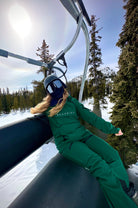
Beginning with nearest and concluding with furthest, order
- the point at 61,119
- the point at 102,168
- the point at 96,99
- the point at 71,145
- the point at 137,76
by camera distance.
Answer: the point at 102,168 < the point at 71,145 < the point at 61,119 < the point at 137,76 < the point at 96,99

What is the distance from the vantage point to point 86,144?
1480mm

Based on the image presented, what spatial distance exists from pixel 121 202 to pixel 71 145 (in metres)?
0.74

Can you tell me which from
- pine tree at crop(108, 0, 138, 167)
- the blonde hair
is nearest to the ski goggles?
the blonde hair

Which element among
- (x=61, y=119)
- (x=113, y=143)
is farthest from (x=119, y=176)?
(x=113, y=143)

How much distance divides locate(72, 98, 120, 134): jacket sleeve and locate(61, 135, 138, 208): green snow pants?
25cm

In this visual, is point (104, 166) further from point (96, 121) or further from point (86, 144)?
point (96, 121)

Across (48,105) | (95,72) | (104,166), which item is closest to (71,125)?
(48,105)

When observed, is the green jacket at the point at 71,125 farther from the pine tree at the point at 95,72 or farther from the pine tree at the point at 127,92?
the pine tree at the point at 95,72

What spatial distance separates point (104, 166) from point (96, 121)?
72 cm

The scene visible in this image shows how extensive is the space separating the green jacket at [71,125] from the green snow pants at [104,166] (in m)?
0.11

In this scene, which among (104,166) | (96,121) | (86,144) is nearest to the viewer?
(104,166)

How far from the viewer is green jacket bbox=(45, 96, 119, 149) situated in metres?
1.48

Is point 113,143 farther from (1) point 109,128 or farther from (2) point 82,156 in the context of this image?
(2) point 82,156

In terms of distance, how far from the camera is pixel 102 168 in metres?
1.08
